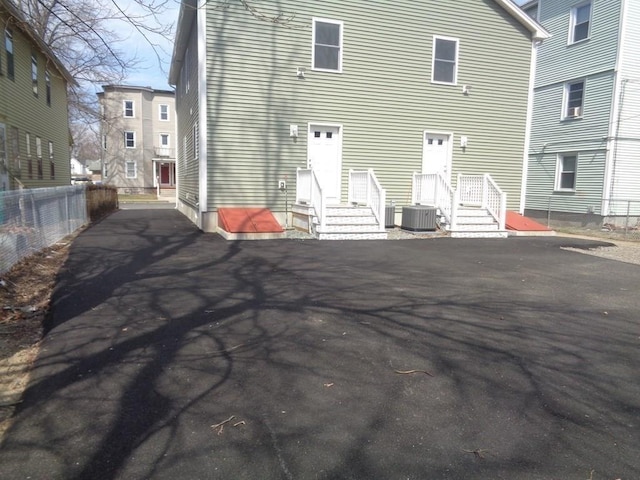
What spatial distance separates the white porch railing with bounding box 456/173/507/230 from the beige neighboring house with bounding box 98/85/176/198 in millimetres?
31481

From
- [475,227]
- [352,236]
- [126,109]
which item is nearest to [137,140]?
[126,109]

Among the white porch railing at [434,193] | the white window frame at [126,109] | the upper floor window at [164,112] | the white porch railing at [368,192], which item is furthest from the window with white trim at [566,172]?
the white window frame at [126,109]

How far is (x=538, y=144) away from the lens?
21781mm

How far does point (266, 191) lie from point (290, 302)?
8008mm

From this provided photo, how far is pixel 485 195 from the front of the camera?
13.8m

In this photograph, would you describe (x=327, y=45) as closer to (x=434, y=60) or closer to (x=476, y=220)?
(x=434, y=60)

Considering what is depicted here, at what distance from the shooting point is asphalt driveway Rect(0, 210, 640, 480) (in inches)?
104

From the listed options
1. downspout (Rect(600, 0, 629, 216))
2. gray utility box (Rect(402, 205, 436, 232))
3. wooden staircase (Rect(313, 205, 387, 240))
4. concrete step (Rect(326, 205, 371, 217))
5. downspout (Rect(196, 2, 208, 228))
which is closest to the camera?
wooden staircase (Rect(313, 205, 387, 240))

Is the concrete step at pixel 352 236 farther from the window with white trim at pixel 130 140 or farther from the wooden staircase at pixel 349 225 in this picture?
the window with white trim at pixel 130 140

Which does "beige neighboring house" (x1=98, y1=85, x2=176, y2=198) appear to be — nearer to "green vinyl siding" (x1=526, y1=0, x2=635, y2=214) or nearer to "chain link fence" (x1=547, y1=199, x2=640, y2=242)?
"green vinyl siding" (x1=526, y1=0, x2=635, y2=214)

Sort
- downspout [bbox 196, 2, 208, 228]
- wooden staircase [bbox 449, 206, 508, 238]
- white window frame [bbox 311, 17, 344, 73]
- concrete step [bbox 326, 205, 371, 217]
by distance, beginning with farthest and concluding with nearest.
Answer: white window frame [bbox 311, 17, 344, 73] → wooden staircase [bbox 449, 206, 508, 238] → downspout [bbox 196, 2, 208, 228] → concrete step [bbox 326, 205, 371, 217]

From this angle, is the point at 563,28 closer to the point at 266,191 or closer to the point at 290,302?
the point at 266,191

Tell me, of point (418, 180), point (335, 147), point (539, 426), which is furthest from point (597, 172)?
point (539, 426)

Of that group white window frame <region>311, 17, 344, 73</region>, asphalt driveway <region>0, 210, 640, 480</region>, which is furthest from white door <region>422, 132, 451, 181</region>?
asphalt driveway <region>0, 210, 640, 480</region>
